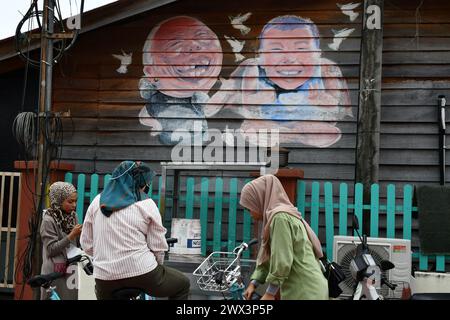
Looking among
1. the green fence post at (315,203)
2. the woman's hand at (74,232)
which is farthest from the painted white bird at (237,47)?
the woman's hand at (74,232)

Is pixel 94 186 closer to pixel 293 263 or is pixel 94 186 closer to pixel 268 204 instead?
pixel 268 204

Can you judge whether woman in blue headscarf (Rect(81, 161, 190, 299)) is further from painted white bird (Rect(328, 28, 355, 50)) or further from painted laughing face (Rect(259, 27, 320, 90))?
painted white bird (Rect(328, 28, 355, 50))

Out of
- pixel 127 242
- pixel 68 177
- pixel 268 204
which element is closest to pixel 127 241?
pixel 127 242

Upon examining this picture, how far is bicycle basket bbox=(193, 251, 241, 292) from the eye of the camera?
5.57 metres

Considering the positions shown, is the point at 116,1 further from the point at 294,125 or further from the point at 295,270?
the point at 295,270

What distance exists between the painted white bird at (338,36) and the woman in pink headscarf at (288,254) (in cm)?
493

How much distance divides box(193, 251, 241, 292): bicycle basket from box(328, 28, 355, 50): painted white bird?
4175 millimetres

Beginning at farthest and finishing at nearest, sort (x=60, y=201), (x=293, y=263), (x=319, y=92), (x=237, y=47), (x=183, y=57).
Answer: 1. (x=183, y=57)
2. (x=237, y=47)
3. (x=319, y=92)
4. (x=60, y=201)
5. (x=293, y=263)

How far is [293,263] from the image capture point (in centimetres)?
482

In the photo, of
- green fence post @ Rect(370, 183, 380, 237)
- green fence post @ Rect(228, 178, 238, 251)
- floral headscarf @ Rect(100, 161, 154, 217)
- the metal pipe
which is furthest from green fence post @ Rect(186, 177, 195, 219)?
floral headscarf @ Rect(100, 161, 154, 217)

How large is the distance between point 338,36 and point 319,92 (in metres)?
0.84

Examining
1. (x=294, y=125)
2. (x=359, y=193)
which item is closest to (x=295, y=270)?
(x=359, y=193)

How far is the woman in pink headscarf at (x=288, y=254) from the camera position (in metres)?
4.70

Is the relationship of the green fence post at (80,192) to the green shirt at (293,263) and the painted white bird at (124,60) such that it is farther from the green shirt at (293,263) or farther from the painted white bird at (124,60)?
the green shirt at (293,263)
